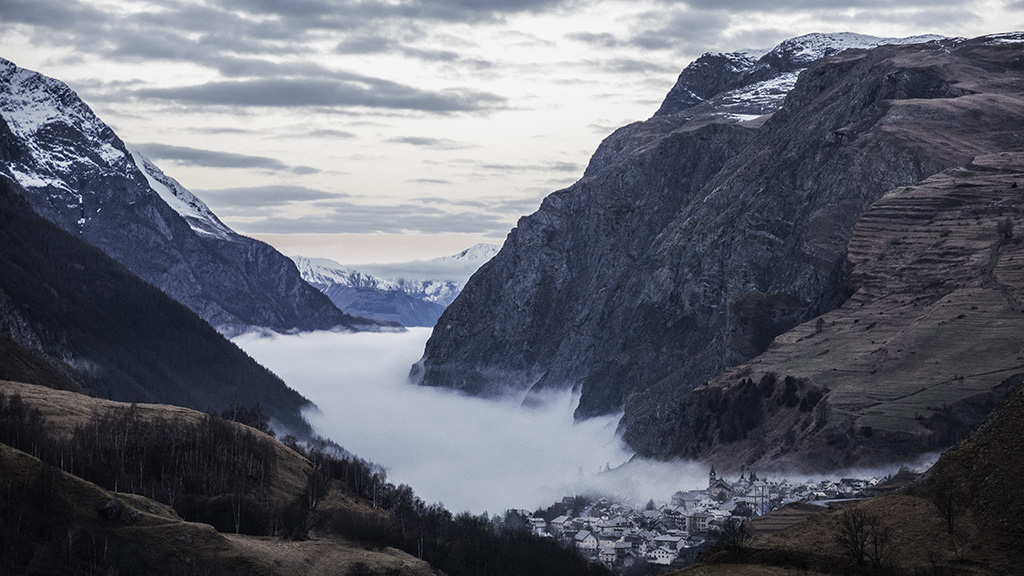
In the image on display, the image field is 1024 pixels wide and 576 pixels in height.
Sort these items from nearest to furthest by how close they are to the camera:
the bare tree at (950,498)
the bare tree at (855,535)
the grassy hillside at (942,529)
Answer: the grassy hillside at (942,529) → the bare tree at (855,535) → the bare tree at (950,498)

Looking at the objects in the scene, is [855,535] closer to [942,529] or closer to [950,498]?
[942,529]

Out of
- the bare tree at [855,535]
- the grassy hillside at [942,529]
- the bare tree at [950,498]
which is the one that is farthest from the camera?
the bare tree at [950,498]

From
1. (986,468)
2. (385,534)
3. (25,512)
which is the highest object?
(986,468)

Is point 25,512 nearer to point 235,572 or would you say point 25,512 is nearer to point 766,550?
point 235,572

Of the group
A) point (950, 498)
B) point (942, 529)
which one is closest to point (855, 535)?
point (942, 529)

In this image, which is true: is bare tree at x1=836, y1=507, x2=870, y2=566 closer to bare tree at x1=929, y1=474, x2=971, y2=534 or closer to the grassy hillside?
the grassy hillside

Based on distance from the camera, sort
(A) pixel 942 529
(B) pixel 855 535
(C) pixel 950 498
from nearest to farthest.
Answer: (B) pixel 855 535 → (A) pixel 942 529 → (C) pixel 950 498

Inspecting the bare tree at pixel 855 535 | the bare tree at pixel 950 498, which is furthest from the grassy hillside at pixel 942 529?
the bare tree at pixel 855 535

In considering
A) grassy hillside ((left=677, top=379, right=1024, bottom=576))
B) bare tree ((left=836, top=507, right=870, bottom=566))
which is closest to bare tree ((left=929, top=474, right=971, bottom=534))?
grassy hillside ((left=677, top=379, right=1024, bottom=576))

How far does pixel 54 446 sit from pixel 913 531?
127m

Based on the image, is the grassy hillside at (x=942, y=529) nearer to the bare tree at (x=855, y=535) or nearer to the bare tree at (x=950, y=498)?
the bare tree at (x=950, y=498)

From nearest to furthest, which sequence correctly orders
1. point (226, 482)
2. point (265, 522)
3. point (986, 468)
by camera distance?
1. point (986, 468)
2. point (265, 522)
3. point (226, 482)

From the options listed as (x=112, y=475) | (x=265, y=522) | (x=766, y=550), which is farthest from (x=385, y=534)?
(x=766, y=550)

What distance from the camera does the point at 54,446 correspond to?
184875 mm
